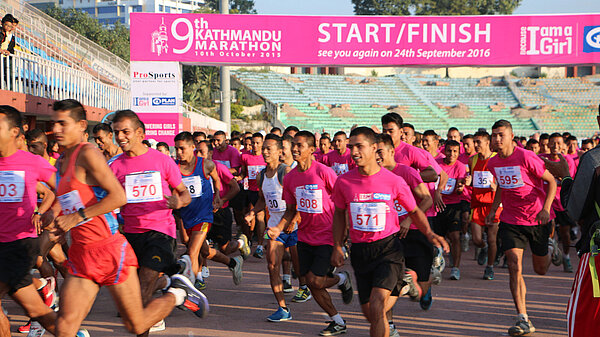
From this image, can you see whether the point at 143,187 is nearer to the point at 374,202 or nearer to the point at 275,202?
the point at 374,202

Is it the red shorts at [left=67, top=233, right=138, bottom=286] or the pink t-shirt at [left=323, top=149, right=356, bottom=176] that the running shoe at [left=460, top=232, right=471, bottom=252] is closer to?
the pink t-shirt at [left=323, top=149, right=356, bottom=176]

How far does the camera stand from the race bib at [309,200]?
282 inches

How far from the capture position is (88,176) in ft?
15.3

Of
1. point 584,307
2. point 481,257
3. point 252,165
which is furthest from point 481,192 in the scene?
point 584,307

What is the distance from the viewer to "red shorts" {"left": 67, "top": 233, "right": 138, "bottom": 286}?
15.5ft

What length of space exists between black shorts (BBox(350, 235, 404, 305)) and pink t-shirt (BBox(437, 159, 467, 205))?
525cm

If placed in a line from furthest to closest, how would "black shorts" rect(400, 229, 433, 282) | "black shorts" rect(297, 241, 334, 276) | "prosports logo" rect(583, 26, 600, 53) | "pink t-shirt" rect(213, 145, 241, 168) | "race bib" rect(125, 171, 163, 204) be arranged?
1. "prosports logo" rect(583, 26, 600, 53)
2. "pink t-shirt" rect(213, 145, 241, 168)
3. "black shorts" rect(400, 229, 433, 282)
4. "black shorts" rect(297, 241, 334, 276)
5. "race bib" rect(125, 171, 163, 204)

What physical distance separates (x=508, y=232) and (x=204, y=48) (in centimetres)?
1171

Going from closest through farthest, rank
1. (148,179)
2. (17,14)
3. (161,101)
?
1. (148,179)
2. (161,101)
3. (17,14)

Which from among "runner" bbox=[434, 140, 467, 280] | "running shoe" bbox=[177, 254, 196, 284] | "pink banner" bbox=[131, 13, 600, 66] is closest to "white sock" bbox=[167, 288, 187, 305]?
"running shoe" bbox=[177, 254, 196, 284]

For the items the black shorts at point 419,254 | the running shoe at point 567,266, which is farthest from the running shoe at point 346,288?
the running shoe at point 567,266

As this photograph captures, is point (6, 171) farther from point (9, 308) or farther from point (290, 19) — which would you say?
point (290, 19)

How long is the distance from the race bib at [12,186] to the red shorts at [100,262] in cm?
115

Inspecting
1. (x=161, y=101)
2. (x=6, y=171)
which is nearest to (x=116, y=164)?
(x=6, y=171)
